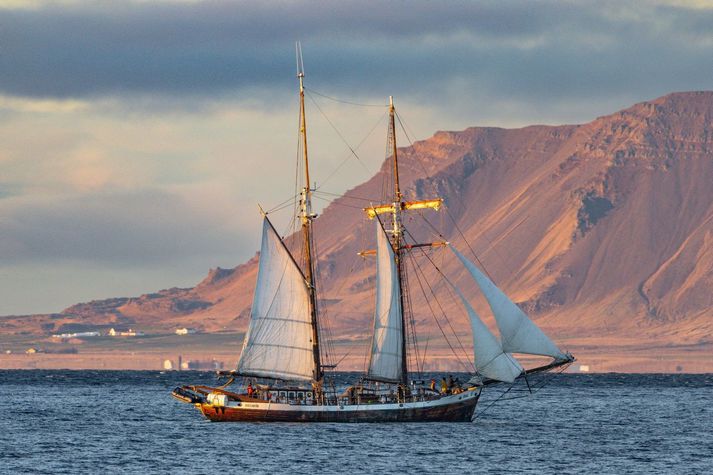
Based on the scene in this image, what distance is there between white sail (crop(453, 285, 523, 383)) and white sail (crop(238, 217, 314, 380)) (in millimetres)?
12616

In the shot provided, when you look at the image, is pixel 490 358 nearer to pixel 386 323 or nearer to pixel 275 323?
pixel 386 323

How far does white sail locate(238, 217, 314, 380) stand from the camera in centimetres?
11188

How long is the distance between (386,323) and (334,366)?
201 inches

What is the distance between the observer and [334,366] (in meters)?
112

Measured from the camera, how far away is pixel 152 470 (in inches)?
3457

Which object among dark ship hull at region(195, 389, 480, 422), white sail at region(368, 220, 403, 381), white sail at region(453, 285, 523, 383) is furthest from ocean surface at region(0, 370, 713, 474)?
white sail at region(453, 285, 523, 383)

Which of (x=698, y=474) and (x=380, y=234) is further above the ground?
(x=380, y=234)

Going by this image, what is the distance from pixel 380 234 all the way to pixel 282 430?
640 inches

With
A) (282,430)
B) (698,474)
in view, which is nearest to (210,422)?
(282,430)

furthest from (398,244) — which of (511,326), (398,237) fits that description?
(511,326)

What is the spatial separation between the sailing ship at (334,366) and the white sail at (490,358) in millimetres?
73

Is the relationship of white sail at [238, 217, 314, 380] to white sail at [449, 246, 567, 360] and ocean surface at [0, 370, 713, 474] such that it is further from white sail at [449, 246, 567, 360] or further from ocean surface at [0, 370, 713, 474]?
white sail at [449, 246, 567, 360]

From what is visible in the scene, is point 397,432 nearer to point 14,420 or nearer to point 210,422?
point 210,422

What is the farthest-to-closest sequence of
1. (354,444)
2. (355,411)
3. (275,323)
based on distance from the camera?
(355,411) < (275,323) < (354,444)
